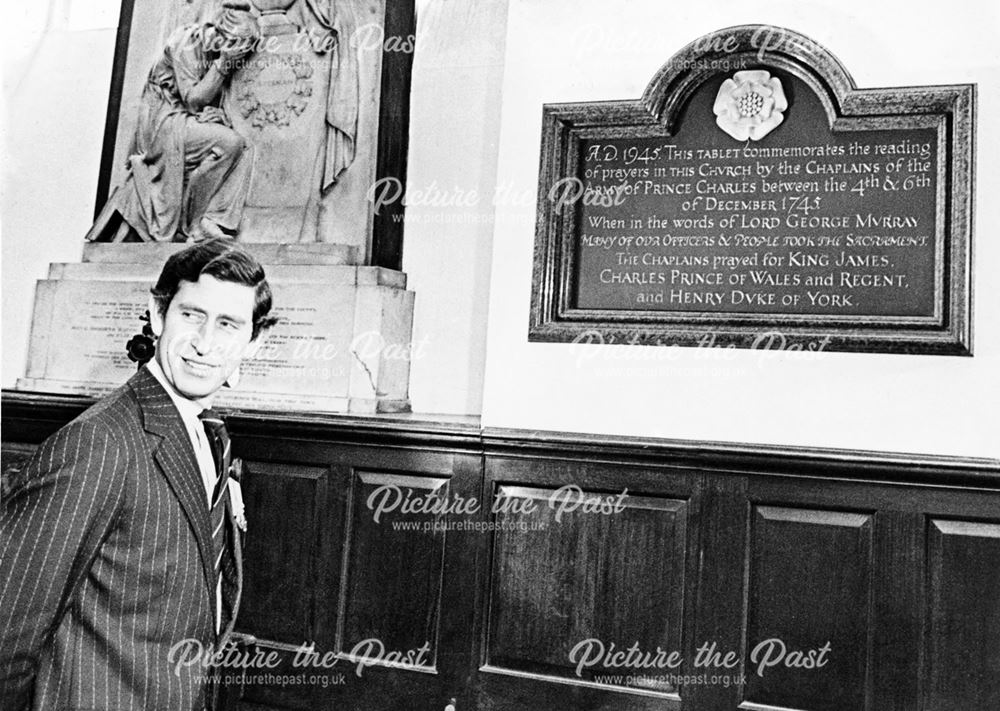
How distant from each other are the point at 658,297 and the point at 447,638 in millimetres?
1560

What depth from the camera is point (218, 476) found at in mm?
2301

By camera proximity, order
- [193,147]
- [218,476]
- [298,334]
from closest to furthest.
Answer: [218,476], [298,334], [193,147]

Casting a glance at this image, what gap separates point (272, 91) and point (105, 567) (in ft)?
10.0

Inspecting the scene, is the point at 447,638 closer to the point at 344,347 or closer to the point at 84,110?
the point at 344,347

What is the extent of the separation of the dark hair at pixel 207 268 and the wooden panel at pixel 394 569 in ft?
4.97

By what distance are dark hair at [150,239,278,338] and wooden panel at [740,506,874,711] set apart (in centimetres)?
198

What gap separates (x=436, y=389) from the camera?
14.2ft

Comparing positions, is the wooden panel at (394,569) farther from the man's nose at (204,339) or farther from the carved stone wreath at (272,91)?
the carved stone wreath at (272,91)

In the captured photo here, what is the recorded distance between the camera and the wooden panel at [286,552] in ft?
12.3

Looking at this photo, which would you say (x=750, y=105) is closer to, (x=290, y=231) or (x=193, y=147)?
(x=290, y=231)

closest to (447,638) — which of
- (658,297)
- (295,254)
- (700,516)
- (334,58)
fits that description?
(700,516)

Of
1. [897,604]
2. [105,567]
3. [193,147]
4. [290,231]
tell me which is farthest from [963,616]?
[193,147]

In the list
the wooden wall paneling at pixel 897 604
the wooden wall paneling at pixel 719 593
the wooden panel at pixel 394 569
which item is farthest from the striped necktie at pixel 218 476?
the wooden wall paneling at pixel 897 604

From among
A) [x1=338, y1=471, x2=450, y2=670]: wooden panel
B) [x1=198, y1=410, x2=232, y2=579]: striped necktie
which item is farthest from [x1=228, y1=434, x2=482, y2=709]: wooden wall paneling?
[x1=198, y1=410, x2=232, y2=579]: striped necktie
